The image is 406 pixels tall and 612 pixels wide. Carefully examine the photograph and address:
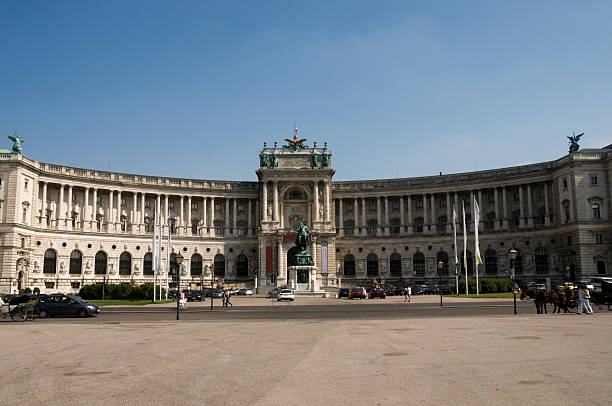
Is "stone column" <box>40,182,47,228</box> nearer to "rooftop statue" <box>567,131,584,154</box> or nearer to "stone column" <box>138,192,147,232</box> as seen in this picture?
"stone column" <box>138,192,147,232</box>

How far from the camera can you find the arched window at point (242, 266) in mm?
112938

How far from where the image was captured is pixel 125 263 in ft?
342

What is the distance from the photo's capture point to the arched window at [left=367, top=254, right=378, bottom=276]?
11300cm

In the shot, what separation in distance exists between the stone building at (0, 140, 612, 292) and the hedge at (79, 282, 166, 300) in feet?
64.4

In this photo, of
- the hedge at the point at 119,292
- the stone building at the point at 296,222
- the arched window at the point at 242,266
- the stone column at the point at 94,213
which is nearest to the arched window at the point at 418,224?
the stone building at the point at 296,222

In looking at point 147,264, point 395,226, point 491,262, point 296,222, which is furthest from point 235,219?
point 491,262

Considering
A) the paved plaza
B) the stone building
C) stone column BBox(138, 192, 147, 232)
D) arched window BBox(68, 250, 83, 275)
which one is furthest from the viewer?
stone column BBox(138, 192, 147, 232)

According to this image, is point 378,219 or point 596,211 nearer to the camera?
point 596,211

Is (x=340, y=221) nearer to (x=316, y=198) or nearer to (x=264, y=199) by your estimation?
(x=316, y=198)

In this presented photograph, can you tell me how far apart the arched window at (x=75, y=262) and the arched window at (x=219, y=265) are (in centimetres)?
2543

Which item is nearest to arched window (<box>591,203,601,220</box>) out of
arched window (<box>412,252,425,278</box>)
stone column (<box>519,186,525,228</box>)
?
stone column (<box>519,186,525,228</box>)

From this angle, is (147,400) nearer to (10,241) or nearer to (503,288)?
(503,288)

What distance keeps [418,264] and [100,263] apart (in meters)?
59.6

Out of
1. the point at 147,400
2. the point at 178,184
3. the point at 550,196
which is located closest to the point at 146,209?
the point at 178,184
